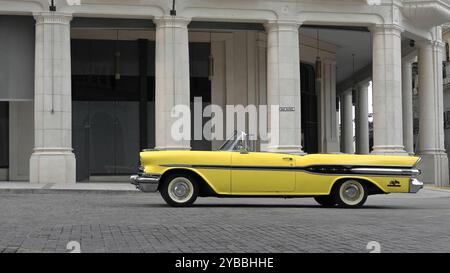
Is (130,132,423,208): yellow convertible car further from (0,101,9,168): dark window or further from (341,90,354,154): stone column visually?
(341,90,354,154): stone column

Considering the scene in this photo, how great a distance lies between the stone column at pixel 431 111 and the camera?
1161 inches

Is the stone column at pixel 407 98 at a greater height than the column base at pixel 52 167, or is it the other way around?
the stone column at pixel 407 98

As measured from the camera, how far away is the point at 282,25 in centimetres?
2436

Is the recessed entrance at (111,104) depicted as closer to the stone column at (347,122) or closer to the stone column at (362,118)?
the stone column at (362,118)

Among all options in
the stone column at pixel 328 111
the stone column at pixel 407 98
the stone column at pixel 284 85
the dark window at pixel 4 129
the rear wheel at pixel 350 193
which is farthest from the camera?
the stone column at pixel 328 111

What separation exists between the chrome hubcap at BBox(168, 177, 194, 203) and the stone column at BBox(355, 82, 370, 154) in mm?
32109

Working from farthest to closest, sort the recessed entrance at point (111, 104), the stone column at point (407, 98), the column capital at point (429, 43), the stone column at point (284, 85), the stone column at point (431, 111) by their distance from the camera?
the stone column at point (407, 98) < the column capital at point (429, 43) < the stone column at point (431, 111) < the recessed entrance at point (111, 104) < the stone column at point (284, 85)

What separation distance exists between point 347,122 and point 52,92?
29.5 m

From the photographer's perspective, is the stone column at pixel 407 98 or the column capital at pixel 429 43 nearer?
the column capital at pixel 429 43

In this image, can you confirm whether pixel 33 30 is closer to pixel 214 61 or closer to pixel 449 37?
pixel 214 61

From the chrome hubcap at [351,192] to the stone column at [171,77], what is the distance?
10593mm

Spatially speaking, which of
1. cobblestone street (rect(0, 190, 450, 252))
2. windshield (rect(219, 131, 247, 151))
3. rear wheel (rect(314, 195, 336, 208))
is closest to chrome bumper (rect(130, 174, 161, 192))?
cobblestone street (rect(0, 190, 450, 252))

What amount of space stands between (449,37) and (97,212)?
4097 centimetres

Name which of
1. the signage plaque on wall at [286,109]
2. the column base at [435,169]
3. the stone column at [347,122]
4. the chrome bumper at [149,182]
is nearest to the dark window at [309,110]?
the column base at [435,169]
